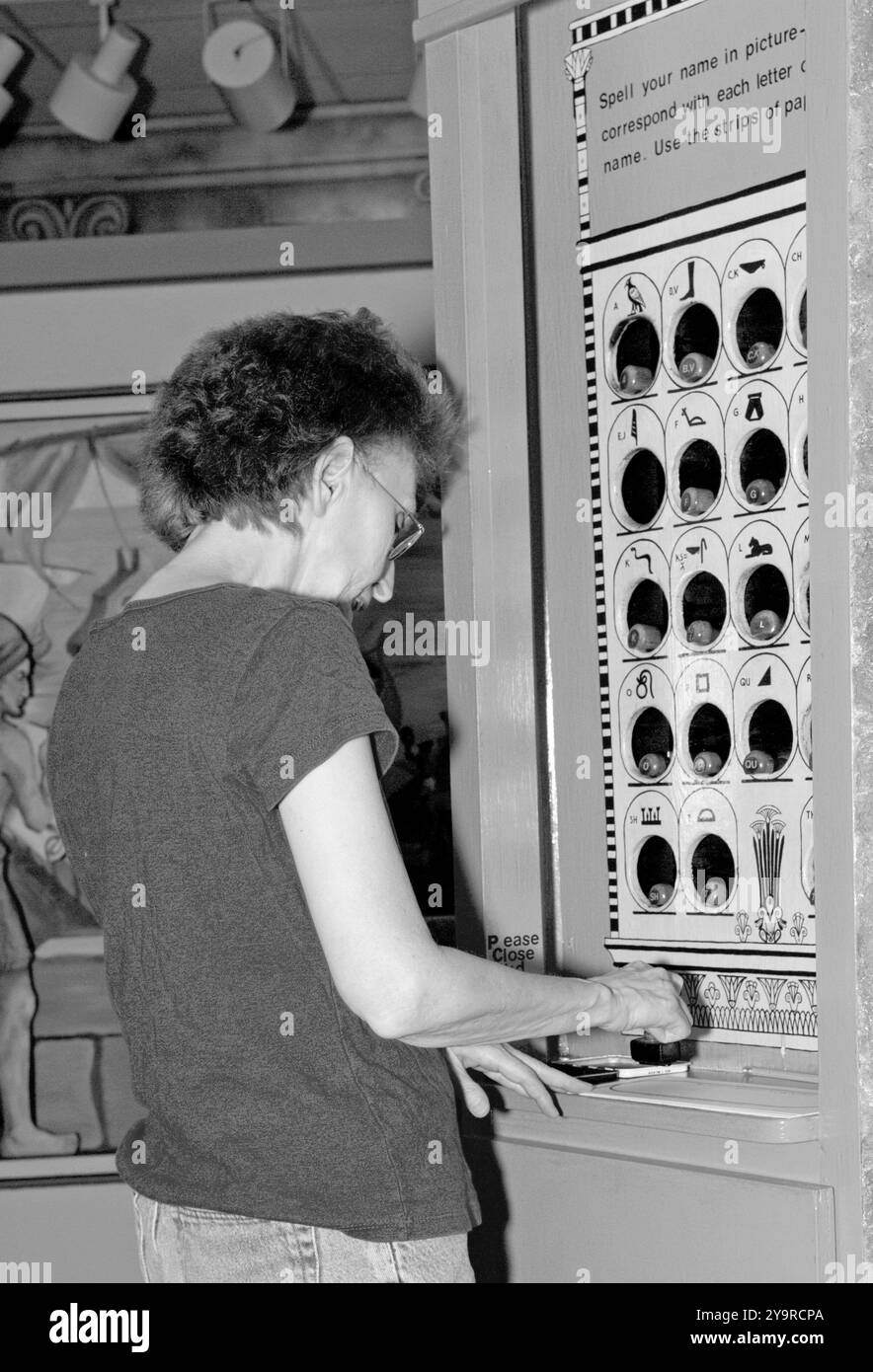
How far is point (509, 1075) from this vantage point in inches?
49.9

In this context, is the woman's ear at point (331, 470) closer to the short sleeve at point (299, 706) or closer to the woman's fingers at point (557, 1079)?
the short sleeve at point (299, 706)

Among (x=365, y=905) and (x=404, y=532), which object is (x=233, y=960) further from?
(x=404, y=532)

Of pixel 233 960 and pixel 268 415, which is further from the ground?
pixel 268 415

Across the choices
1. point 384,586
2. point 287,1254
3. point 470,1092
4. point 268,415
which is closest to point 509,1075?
point 470,1092

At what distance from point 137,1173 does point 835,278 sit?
790 millimetres

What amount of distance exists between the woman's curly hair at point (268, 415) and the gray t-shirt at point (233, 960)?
15cm

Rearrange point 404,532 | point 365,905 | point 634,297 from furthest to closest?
1. point 634,297
2. point 404,532
3. point 365,905

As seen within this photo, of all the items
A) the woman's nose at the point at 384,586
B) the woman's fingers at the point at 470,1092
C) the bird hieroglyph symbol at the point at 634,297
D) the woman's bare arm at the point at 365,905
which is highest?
the bird hieroglyph symbol at the point at 634,297

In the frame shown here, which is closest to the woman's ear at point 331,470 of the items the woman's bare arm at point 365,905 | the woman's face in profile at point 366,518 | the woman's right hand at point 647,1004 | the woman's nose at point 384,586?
the woman's face in profile at point 366,518

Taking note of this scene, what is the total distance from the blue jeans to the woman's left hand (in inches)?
7.5

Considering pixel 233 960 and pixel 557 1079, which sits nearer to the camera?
pixel 233 960

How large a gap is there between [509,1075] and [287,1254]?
0.28 m

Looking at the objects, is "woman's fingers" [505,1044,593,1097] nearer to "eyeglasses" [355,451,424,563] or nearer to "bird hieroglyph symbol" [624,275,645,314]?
"eyeglasses" [355,451,424,563]

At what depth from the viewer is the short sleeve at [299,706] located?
3.18 ft
